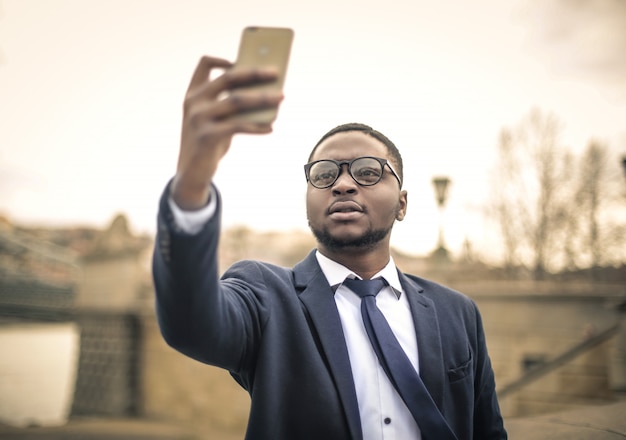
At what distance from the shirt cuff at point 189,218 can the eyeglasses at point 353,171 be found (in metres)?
0.75

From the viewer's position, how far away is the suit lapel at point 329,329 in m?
1.50

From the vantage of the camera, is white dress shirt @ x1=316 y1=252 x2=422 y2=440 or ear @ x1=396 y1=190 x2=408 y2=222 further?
ear @ x1=396 y1=190 x2=408 y2=222

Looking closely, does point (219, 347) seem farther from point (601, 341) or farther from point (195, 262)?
point (601, 341)

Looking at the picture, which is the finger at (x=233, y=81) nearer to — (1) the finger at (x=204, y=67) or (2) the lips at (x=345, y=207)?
(1) the finger at (x=204, y=67)

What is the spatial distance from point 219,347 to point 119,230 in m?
18.0

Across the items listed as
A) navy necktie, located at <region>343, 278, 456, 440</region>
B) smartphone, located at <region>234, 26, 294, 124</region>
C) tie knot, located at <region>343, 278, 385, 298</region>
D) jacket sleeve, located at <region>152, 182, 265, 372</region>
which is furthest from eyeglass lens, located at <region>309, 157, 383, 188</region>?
smartphone, located at <region>234, 26, 294, 124</region>

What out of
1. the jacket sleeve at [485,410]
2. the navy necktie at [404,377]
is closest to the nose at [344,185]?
the navy necktie at [404,377]

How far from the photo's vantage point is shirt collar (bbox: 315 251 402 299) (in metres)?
1.82

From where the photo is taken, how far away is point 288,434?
147 centimetres

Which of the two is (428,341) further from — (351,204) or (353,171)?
(353,171)

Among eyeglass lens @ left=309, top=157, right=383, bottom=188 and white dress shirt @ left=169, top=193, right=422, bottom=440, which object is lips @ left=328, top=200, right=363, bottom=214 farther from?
white dress shirt @ left=169, top=193, right=422, bottom=440

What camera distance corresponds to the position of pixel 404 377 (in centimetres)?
160

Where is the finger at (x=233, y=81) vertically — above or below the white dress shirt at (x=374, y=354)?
above

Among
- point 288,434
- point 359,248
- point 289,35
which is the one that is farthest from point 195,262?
point 359,248
